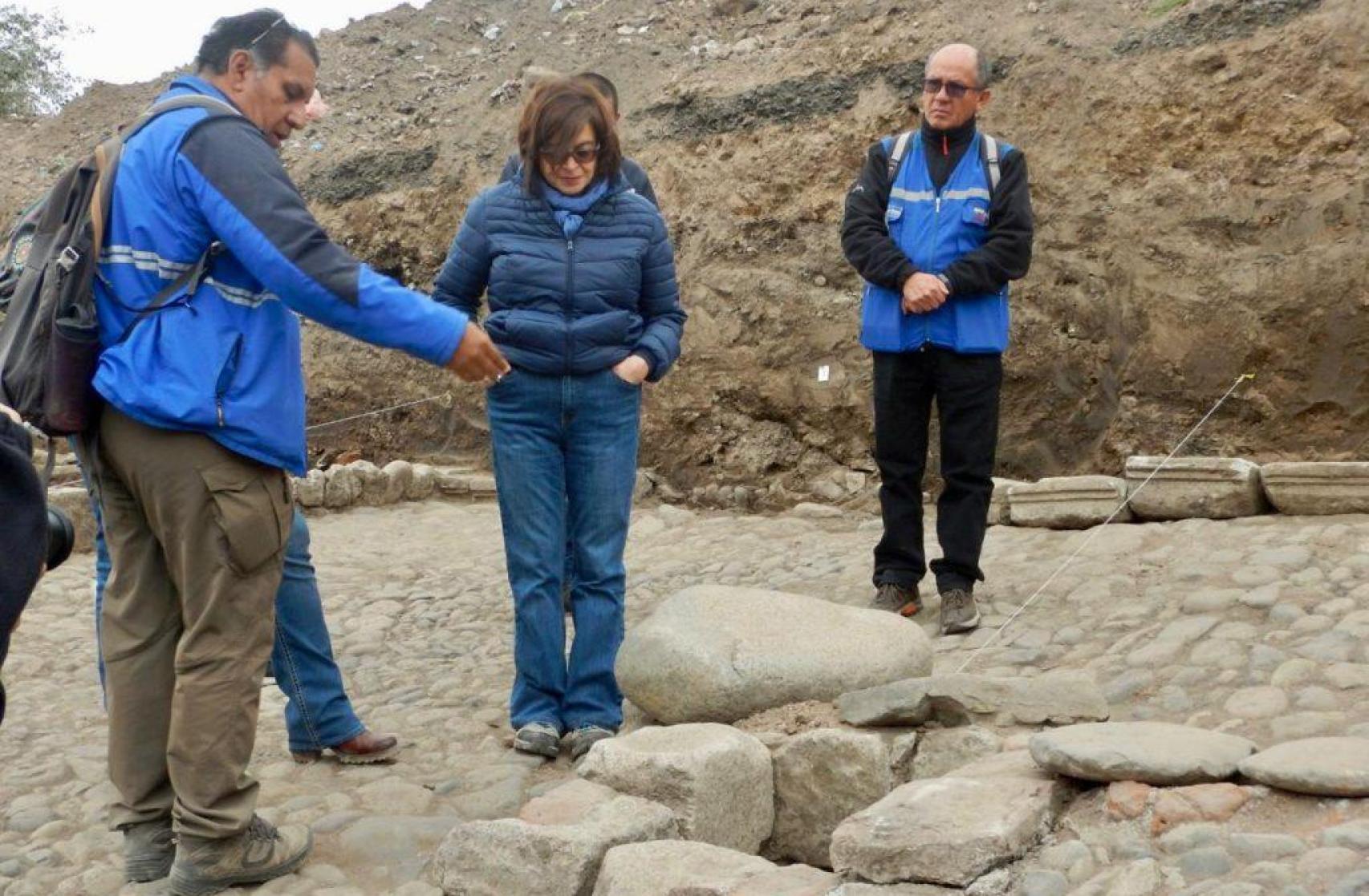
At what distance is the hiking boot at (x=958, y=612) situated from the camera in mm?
5922

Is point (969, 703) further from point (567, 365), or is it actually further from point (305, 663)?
point (305, 663)

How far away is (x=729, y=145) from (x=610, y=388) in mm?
7478

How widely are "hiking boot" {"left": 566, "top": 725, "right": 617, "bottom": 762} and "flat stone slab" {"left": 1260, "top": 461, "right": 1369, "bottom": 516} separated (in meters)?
3.67

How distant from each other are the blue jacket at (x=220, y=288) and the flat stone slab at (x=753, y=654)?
1604 millimetres

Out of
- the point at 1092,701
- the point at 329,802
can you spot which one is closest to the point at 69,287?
the point at 329,802

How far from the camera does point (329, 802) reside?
4.58 m

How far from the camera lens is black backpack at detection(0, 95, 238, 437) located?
141 inches

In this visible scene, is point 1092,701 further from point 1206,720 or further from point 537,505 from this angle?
point 537,505

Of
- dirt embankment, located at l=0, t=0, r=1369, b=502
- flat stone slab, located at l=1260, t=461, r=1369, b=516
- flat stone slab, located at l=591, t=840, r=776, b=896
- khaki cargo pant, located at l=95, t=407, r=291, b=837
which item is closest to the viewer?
flat stone slab, located at l=591, t=840, r=776, b=896

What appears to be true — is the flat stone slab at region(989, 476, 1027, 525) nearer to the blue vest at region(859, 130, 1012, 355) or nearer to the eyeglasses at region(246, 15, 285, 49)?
the blue vest at region(859, 130, 1012, 355)

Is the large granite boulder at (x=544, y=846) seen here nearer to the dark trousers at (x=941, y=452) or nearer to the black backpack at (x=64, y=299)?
the black backpack at (x=64, y=299)

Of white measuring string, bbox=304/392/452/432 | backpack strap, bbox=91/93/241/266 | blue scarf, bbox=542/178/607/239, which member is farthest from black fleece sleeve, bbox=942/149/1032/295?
white measuring string, bbox=304/392/452/432

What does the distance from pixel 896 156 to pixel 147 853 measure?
3.94 metres

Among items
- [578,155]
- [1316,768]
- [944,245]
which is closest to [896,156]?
[944,245]
